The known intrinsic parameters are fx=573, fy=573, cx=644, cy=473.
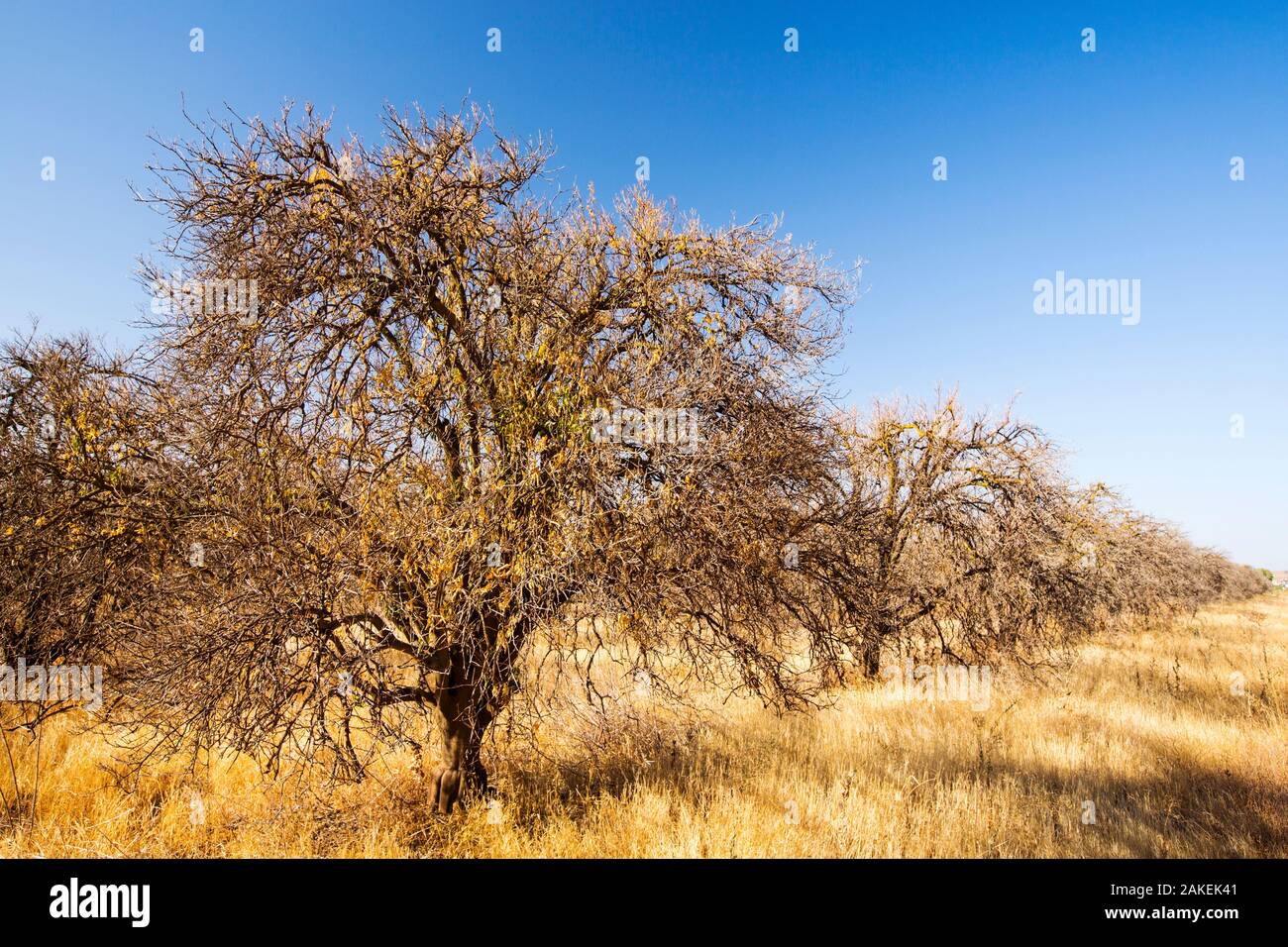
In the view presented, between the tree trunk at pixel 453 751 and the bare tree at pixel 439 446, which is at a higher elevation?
the bare tree at pixel 439 446

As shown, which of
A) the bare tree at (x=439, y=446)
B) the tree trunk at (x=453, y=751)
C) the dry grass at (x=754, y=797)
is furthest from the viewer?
the tree trunk at (x=453, y=751)

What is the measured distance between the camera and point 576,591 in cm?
367

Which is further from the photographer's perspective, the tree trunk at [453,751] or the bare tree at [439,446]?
the tree trunk at [453,751]

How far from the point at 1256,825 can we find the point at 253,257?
9.76 metres

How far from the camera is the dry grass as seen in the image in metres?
4.61

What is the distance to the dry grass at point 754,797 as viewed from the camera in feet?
15.1

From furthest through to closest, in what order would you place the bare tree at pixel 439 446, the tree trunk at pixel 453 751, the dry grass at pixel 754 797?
the tree trunk at pixel 453 751, the dry grass at pixel 754 797, the bare tree at pixel 439 446

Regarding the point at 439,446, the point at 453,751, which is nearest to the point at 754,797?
the point at 453,751

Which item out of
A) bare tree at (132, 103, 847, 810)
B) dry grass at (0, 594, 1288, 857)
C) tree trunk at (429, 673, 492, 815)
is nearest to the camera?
bare tree at (132, 103, 847, 810)

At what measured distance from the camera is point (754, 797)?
5.52 meters

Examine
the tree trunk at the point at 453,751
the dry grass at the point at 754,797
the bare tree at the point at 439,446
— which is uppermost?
the bare tree at the point at 439,446

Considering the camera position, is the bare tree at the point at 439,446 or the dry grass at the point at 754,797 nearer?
the bare tree at the point at 439,446

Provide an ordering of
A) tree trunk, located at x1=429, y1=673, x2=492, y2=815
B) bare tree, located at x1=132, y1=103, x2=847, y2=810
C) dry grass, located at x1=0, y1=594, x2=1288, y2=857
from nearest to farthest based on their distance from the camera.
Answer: bare tree, located at x1=132, y1=103, x2=847, y2=810 < dry grass, located at x1=0, y1=594, x2=1288, y2=857 < tree trunk, located at x1=429, y1=673, x2=492, y2=815
